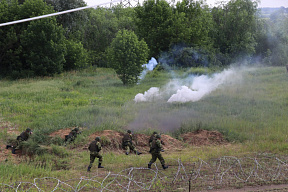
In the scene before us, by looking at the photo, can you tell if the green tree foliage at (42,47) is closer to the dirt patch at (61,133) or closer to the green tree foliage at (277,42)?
the dirt patch at (61,133)

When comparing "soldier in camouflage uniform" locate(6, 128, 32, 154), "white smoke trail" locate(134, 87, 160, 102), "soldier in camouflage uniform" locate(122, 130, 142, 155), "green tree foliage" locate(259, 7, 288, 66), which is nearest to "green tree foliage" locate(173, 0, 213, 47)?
"green tree foliage" locate(259, 7, 288, 66)

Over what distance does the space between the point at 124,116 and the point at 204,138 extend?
4.62 metres

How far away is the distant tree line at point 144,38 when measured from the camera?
110 ft

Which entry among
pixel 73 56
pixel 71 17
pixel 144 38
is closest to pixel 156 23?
pixel 144 38

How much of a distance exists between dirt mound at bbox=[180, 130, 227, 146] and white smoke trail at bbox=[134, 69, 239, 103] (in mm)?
5077

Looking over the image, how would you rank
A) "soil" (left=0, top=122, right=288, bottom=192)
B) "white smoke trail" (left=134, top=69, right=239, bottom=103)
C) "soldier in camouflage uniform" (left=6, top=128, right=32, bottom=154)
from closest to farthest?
1. "soldier in camouflage uniform" (left=6, top=128, right=32, bottom=154)
2. "soil" (left=0, top=122, right=288, bottom=192)
3. "white smoke trail" (left=134, top=69, right=239, bottom=103)

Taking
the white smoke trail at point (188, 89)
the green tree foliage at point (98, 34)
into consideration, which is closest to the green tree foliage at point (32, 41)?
the white smoke trail at point (188, 89)

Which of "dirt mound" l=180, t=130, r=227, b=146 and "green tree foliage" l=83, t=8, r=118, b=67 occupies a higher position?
"green tree foliage" l=83, t=8, r=118, b=67

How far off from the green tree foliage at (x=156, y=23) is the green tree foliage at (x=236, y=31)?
8.49 meters

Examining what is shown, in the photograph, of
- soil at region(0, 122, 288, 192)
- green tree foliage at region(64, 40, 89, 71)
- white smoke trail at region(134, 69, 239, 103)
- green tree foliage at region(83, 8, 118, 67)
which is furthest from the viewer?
green tree foliage at region(83, 8, 118, 67)

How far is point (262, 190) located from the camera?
357 inches

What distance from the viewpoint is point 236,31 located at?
45.3 meters

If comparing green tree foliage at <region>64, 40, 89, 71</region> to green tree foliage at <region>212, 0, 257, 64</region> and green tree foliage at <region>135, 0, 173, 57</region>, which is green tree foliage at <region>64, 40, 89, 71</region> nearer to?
green tree foliage at <region>135, 0, 173, 57</region>

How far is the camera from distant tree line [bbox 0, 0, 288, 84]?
110 ft
